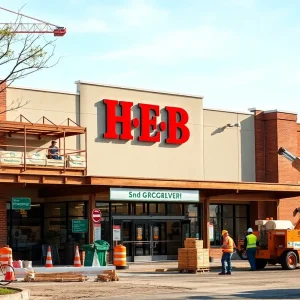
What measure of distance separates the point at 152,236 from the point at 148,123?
5740 millimetres

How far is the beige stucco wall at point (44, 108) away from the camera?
38.5 metres

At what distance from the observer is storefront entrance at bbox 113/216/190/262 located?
41.9 metres

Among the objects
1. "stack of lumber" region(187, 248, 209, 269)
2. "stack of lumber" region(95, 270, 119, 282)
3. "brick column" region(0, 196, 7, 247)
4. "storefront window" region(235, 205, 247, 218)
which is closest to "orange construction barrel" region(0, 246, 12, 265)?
"stack of lumber" region(95, 270, 119, 282)

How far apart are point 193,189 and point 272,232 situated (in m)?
7.02

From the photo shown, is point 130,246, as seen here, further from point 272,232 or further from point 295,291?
point 295,291

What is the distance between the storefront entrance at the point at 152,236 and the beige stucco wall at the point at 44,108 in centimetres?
507

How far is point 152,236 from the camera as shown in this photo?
42812 mm

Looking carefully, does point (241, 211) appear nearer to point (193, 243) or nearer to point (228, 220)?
point (228, 220)

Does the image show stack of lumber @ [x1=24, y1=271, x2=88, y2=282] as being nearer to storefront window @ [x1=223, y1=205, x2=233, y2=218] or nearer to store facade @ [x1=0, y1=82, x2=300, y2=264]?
store facade @ [x1=0, y1=82, x2=300, y2=264]

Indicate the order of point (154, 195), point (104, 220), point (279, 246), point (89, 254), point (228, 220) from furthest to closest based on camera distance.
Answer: point (228, 220), point (104, 220), point (154, 195), point (279, 246), point (89, 254)

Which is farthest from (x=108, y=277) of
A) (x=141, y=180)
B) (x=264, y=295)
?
(x=141, y=180)

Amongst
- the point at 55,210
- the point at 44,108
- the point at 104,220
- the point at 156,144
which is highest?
the point at 44,108

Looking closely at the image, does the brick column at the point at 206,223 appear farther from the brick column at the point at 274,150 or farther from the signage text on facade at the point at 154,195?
Answer: the brick column at the point at 274,150

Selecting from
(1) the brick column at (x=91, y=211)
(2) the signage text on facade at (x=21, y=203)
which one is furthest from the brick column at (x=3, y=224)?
(1) the brick column at (x=91, y=211)
